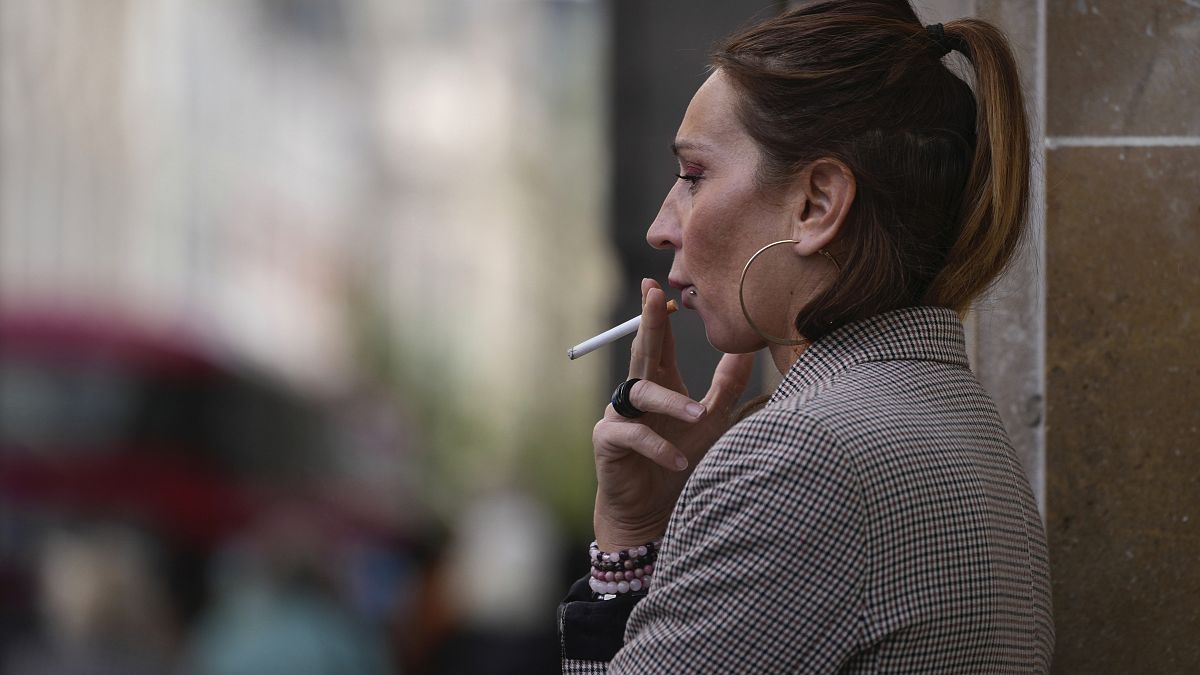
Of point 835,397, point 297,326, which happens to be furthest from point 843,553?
point 297,326

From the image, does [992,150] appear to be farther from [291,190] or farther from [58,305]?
[58,305]

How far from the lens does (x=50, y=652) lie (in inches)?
139

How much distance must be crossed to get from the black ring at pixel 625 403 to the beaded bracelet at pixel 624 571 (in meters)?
0.19

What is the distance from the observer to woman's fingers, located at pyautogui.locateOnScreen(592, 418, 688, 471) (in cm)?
179

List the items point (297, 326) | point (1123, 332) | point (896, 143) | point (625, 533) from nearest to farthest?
1. point (896, 143)
2. point (625, 533)
3. point (1123, 332)
4. point (297, 326)

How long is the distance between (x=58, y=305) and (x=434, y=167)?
1.19 metres

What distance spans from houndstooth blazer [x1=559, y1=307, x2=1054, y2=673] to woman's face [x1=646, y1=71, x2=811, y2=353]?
199 mm

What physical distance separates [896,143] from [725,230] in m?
0.25

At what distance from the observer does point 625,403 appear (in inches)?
72.8

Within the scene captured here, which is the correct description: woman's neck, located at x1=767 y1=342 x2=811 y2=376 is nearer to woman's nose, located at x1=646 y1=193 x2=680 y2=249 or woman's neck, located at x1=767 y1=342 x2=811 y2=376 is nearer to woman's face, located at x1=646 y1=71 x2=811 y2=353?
woman's face, located at x1=646 y1=71 x2=811 y2=353

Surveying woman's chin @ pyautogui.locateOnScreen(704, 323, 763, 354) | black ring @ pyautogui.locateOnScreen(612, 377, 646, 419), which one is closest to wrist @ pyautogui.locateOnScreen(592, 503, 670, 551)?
black ring @ pyautogui.locateOnScreen(612, 377, 646, 419)

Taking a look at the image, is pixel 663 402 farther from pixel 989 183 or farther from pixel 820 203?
pixel 989 183

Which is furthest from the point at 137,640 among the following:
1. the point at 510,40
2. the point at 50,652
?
the point at 510,40

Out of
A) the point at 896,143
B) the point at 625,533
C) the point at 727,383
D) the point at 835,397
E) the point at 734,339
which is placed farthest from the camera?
the point at 727,383
